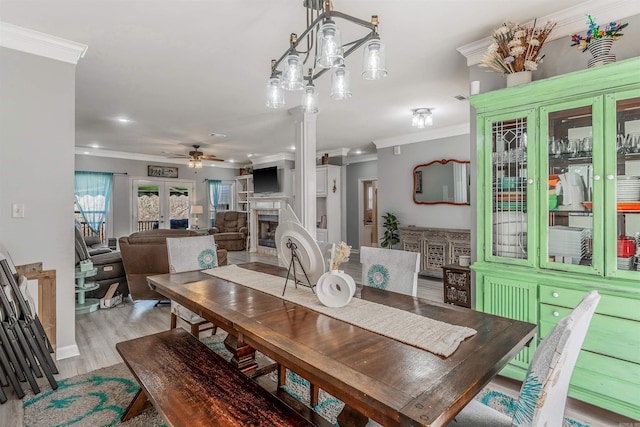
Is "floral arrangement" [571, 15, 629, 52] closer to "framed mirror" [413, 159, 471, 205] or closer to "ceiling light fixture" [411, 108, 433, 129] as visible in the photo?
"ceiling light fixture" [411, 108, 433, 129]

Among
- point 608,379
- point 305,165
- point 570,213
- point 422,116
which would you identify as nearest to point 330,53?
point 570,213

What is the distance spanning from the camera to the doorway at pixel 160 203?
8.24 metres

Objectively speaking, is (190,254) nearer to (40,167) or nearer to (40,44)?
(40,167)

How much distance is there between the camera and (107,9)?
7.04 feet

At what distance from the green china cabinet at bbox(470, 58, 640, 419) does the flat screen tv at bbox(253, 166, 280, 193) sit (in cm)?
627

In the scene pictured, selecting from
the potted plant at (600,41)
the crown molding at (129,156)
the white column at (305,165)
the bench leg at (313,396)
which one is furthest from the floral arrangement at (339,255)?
the crown molding at (129,156)

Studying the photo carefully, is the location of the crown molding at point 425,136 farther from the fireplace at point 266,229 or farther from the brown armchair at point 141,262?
the brown armchair at point 141,262

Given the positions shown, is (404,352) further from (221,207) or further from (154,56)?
(221,207)

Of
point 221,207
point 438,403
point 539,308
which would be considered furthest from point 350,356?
point 221,207

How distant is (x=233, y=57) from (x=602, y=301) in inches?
124

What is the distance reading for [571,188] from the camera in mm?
2070

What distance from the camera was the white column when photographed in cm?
426

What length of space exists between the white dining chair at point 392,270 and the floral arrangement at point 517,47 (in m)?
1.44

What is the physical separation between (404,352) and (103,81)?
3844mm
